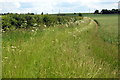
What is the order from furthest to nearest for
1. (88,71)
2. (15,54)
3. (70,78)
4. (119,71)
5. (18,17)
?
(18,17), (119,71), (15,54), (88,71), (70,78)

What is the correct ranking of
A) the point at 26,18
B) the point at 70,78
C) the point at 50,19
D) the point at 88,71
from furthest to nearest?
the point at 50,19, the point at 26,18, the point at 88,71, the point at 70,78

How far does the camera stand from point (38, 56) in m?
6.41

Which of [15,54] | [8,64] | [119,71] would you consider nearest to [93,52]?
[119,71]

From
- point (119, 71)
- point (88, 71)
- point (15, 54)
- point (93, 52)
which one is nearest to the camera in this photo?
point (88, 71)

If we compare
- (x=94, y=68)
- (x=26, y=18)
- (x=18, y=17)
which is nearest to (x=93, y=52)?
(x=94, y=68)

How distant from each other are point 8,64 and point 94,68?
1951 mm

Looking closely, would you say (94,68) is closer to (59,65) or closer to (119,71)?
(59,65)

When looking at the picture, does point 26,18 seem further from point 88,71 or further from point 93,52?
point 88,71

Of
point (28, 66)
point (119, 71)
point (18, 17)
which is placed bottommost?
point (119, 71)

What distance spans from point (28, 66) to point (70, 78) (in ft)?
3.14

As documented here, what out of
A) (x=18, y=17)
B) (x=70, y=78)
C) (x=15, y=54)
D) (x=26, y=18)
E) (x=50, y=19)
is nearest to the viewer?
(x=70, y=78)

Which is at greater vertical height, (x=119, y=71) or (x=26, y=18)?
(x=26, y=18)

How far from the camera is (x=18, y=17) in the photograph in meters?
17.6

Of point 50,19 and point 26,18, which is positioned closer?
point 26,18
